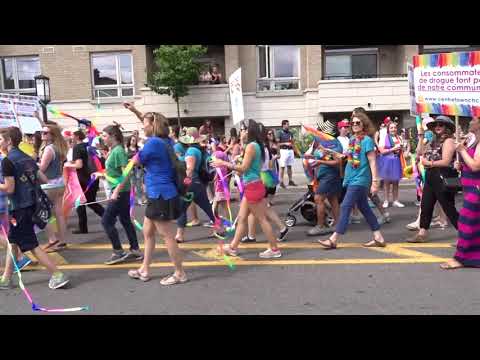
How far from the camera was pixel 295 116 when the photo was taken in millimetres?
19219

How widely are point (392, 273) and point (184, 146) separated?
3465mm

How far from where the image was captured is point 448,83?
561 centimetres

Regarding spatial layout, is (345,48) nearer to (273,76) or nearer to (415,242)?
(273,76)

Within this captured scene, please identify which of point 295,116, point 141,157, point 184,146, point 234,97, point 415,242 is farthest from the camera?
point 295,116

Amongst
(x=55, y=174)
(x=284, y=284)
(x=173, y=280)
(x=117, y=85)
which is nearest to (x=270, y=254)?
(x=284, y=284)

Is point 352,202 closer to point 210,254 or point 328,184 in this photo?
point 328,184

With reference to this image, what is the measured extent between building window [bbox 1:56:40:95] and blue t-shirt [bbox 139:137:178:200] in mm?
18147

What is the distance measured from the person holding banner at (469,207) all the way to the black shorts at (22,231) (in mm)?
4425

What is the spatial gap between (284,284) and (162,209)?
1469 mm

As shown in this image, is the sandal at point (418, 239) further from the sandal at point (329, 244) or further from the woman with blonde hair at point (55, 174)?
the woman with blonde hair at point (55, 174)

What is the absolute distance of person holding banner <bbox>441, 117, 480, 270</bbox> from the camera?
4.68 m

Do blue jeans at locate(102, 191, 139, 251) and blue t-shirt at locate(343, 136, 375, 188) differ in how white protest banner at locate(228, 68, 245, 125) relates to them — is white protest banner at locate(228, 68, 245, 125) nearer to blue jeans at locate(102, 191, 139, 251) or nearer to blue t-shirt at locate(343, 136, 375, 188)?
blue t-shirt at locate(343, 136, 375, 188)

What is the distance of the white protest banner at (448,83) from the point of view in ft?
17.5

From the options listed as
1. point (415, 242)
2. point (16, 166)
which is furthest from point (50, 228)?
point (415, 242)
